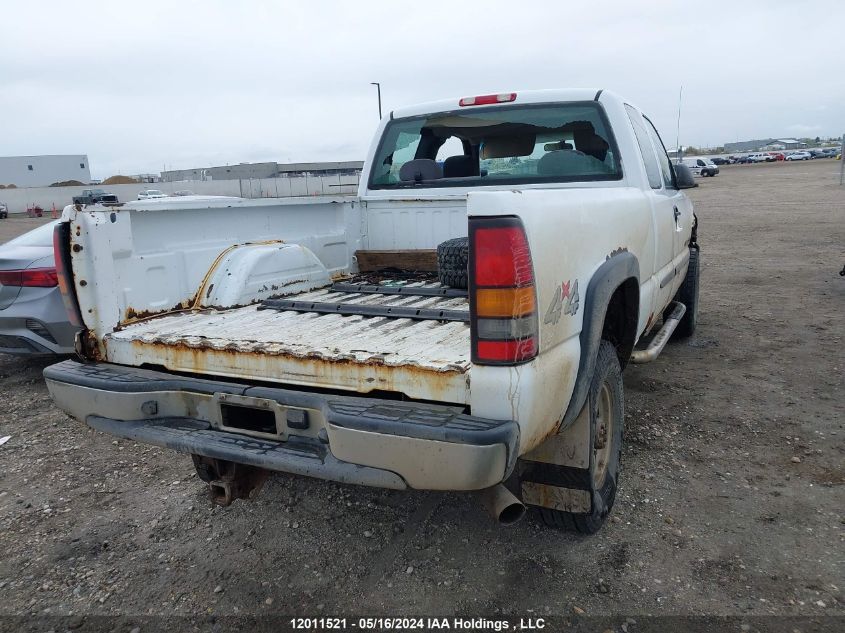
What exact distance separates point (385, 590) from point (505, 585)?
498mm

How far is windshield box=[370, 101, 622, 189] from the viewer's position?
3.93 m

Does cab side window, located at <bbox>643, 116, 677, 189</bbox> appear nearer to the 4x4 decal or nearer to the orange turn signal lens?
the 4x4 decal

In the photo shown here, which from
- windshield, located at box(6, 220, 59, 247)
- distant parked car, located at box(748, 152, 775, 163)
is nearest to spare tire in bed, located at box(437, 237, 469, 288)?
windshield, located at box(6, 220, 59, 247)

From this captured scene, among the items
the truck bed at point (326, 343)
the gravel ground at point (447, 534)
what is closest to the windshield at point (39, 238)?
the gravel ground at point (447, 534)

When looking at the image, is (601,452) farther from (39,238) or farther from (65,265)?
(39,238)

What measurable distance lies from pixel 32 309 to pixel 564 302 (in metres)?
4.60

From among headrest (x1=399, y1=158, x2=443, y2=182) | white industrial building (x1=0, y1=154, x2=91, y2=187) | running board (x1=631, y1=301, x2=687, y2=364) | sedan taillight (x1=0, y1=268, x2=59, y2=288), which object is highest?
white industrial building (x1=0, y1=154, x2=91, y2=187)

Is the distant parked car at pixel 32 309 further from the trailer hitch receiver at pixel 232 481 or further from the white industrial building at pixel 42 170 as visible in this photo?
the white industrial building at pixel 42 170

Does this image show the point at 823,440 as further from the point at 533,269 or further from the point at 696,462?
the point at 533,269

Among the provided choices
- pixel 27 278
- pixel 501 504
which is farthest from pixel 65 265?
pixel 27 278

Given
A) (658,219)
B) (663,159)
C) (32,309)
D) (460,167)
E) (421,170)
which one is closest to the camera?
(658,219)

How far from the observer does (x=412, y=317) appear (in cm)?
305

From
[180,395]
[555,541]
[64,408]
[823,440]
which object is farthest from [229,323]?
[823,440]

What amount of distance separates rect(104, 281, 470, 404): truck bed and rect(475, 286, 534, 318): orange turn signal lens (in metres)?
0.24
